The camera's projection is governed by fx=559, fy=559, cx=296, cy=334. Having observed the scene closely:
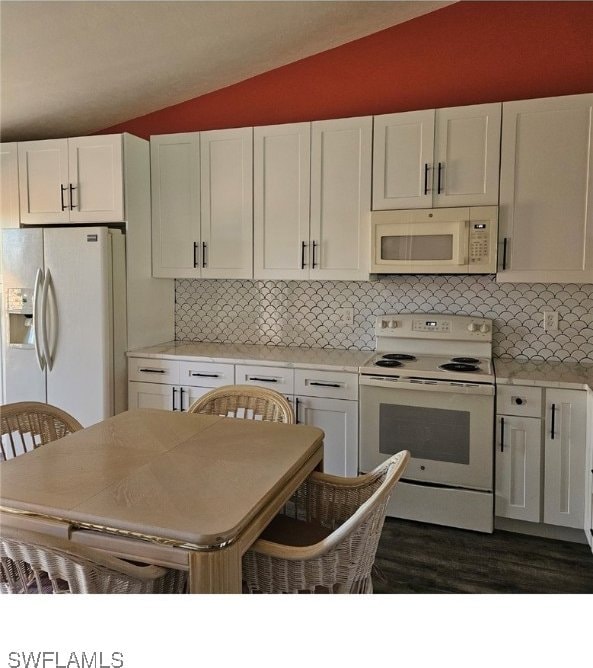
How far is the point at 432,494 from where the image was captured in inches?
116

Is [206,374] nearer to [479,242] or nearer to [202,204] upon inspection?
[202,204]

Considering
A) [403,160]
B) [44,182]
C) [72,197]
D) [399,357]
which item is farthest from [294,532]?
[44,182]

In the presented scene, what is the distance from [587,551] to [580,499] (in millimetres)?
268

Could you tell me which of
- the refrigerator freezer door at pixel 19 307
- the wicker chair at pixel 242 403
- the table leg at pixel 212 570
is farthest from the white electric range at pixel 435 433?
the refrigerator freezer door at pixel 19 307

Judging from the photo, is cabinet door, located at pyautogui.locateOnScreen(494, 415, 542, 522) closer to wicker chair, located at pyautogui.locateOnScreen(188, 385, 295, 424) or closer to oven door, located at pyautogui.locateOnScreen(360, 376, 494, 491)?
oven door, located at pyautogui.locateOnScreen(360, 376, 494, 491)

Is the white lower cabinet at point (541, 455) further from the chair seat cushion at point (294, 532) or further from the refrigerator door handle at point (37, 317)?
the refrigerator door handle at point (37, 317)

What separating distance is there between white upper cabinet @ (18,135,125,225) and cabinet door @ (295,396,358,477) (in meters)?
1.67

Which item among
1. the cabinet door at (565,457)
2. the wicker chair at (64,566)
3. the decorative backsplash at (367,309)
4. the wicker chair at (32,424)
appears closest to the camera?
the wicker chair at (64,566)

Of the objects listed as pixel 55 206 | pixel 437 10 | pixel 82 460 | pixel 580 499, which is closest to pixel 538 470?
pixel 580 499

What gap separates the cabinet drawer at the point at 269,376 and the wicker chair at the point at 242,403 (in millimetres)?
736

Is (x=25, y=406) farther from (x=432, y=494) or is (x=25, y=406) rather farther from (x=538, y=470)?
(x=538, y=470)

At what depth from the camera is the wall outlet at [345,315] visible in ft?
11.8

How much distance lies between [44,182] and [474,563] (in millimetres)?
3359

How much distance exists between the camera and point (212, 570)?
127 cm
